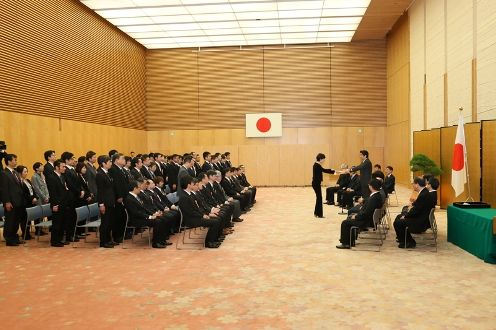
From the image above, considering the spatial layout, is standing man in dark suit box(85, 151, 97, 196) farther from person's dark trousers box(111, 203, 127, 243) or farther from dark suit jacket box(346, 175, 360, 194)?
dark suit jacket box(346, 175, 360, 194)

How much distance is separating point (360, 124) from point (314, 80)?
125 inches

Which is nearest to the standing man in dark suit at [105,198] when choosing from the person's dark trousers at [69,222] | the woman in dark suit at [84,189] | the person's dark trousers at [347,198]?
the person's dark trousers at [69,222]

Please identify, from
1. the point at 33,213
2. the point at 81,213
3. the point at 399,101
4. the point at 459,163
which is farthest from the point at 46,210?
the point at 399,101

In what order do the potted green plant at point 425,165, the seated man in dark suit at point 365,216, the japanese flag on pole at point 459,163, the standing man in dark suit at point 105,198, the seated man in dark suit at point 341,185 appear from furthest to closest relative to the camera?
the seated man in dark suit at point 341,185 < the potted green plant at point 425,165 < the japanese flag on pole at point 459,163 < the standing man in dark suit at point 105,198 < the seated man in dark suit at point 365,216

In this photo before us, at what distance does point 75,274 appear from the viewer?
21.3 ft

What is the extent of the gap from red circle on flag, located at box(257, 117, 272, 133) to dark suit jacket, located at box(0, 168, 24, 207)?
1460 centimetres

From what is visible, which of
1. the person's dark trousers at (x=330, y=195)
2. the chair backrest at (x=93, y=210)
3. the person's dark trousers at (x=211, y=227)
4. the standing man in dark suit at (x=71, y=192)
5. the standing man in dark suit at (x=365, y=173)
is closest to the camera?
the person's dark trousers at (x=211, y=227)

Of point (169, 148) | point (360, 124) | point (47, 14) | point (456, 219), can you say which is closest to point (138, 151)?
point (169, 148)

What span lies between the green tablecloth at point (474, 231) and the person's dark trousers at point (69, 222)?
7.41m

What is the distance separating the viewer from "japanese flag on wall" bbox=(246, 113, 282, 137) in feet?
72.4

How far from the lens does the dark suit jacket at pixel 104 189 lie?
27.1ft

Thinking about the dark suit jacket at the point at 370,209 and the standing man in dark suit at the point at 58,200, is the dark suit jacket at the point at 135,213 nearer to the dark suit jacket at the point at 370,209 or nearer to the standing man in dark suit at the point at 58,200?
the standing man in dark suit at the point at 58,200

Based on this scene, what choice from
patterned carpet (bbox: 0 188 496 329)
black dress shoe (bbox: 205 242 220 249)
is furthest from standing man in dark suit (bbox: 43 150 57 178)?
black dress shoe (bbox: 205 242 220 249)

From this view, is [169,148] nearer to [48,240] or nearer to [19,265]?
[48,240]
